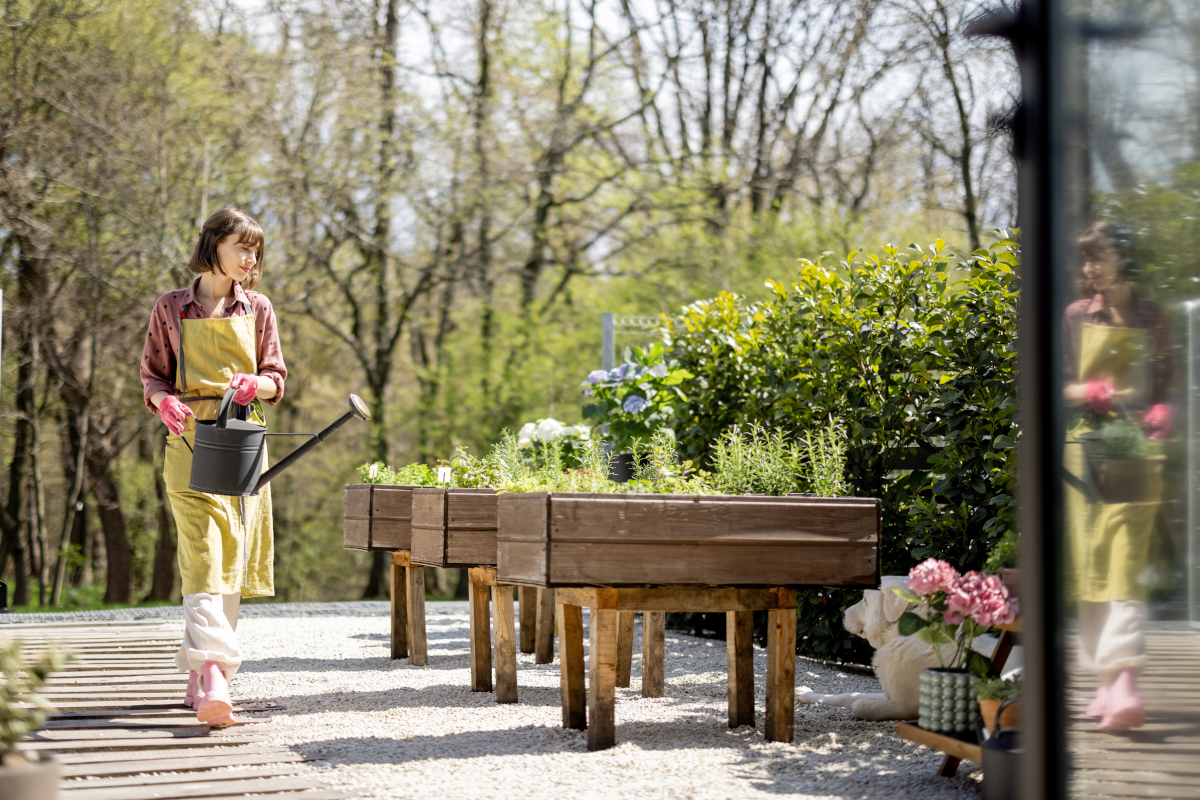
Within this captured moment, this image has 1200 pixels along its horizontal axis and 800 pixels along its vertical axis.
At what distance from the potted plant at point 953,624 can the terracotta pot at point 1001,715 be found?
0.17 metres

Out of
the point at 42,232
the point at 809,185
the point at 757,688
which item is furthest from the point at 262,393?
the point at 809,185

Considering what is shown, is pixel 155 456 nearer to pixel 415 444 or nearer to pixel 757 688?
pixel 415 444

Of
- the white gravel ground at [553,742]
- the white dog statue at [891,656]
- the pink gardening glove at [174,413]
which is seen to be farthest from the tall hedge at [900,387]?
the pink gardening glove at [174,413]

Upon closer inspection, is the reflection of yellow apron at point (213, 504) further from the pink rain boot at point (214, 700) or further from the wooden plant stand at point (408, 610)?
the wooden plant stand at point (408, 610)

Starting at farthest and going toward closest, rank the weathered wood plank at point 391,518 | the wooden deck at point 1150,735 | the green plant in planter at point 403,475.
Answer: the weathered wood plank at point 391,518
the green plant in planter at point 403,475
the wooden deck at point 1150,735

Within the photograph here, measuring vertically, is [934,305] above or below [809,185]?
below

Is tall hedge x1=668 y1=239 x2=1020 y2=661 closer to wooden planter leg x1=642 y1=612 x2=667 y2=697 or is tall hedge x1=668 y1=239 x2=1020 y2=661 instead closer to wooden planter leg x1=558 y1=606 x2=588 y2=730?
wooden planter leg x1=642 y1=612 x2=667 y2=697

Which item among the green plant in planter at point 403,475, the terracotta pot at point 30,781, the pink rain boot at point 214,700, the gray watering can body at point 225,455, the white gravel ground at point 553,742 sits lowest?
the white gravel ground at point 553,742

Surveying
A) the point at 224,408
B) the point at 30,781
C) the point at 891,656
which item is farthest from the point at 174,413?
the point at 891,656

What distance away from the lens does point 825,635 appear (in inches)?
A: 212

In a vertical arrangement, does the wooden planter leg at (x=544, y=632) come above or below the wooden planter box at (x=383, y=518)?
below

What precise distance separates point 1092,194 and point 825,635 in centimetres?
367

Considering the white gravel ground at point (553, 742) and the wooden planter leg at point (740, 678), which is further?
the wooden planter leg at point (740, 678)

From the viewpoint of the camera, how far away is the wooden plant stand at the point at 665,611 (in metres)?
3.36
